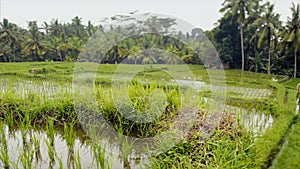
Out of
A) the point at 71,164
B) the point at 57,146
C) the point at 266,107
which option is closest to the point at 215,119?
the point at 71,164

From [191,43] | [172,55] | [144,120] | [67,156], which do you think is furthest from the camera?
[172,55]

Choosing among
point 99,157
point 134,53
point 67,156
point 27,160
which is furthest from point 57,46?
point 99,157

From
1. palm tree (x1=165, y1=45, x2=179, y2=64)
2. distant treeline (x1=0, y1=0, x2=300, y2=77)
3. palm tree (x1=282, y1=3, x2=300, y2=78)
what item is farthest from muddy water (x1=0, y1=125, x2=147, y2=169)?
palm tree (x1=282, y1=3, x2=300, y2=78)

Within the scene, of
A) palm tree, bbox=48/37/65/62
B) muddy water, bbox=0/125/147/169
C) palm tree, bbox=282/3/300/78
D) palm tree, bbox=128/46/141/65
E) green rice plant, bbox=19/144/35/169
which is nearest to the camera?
green rice plant, bbox=19/144/35/169

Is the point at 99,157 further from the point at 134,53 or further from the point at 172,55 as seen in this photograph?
the point at 134,53

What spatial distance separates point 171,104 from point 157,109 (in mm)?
319

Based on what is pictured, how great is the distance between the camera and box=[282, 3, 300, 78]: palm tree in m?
13.1

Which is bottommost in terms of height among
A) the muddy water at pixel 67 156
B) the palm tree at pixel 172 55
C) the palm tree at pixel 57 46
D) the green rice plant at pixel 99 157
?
the muddy water at pixel 67 156

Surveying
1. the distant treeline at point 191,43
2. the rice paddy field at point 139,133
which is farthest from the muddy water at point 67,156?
the distant treeline at point 191,43

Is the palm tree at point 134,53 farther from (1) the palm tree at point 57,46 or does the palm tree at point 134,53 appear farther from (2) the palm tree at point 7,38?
(2) the palm tree at point 7,38

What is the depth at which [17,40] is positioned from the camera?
19.0 meters

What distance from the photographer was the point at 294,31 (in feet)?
43.8

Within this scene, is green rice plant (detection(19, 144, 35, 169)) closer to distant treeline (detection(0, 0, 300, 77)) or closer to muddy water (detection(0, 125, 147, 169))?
muddy water (detection(0, 125, 147, 169))

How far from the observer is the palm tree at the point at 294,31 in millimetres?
13141
